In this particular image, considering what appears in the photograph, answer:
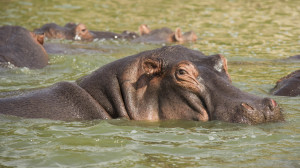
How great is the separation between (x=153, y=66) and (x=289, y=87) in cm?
306

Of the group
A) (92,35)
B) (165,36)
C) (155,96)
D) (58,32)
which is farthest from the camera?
(165,36)

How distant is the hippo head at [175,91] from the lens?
581 cm

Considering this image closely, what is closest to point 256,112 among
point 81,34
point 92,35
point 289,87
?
point 289,87

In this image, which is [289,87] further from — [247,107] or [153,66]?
[153,66]

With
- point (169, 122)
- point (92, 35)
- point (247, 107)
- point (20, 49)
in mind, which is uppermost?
point (92, 35)

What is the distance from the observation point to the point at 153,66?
6.12m

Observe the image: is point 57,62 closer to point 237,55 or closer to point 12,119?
point 237,55

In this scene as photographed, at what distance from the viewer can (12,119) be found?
596cm

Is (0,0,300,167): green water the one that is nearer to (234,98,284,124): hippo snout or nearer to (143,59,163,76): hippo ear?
(234,98,284,124): hippo snout

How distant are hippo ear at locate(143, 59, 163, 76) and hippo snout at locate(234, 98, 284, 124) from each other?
3.29ft

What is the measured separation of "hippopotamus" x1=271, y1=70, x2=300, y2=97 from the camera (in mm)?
8242

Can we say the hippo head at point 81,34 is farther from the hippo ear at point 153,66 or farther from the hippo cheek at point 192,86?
the hippo cheek at point 192,86

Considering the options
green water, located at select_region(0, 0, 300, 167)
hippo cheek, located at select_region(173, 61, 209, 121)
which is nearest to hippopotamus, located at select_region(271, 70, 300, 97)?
green water, located at select_region(0, 0, 300, 167)

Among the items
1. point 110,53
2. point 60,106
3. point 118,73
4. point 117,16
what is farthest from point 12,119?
point 117,16
